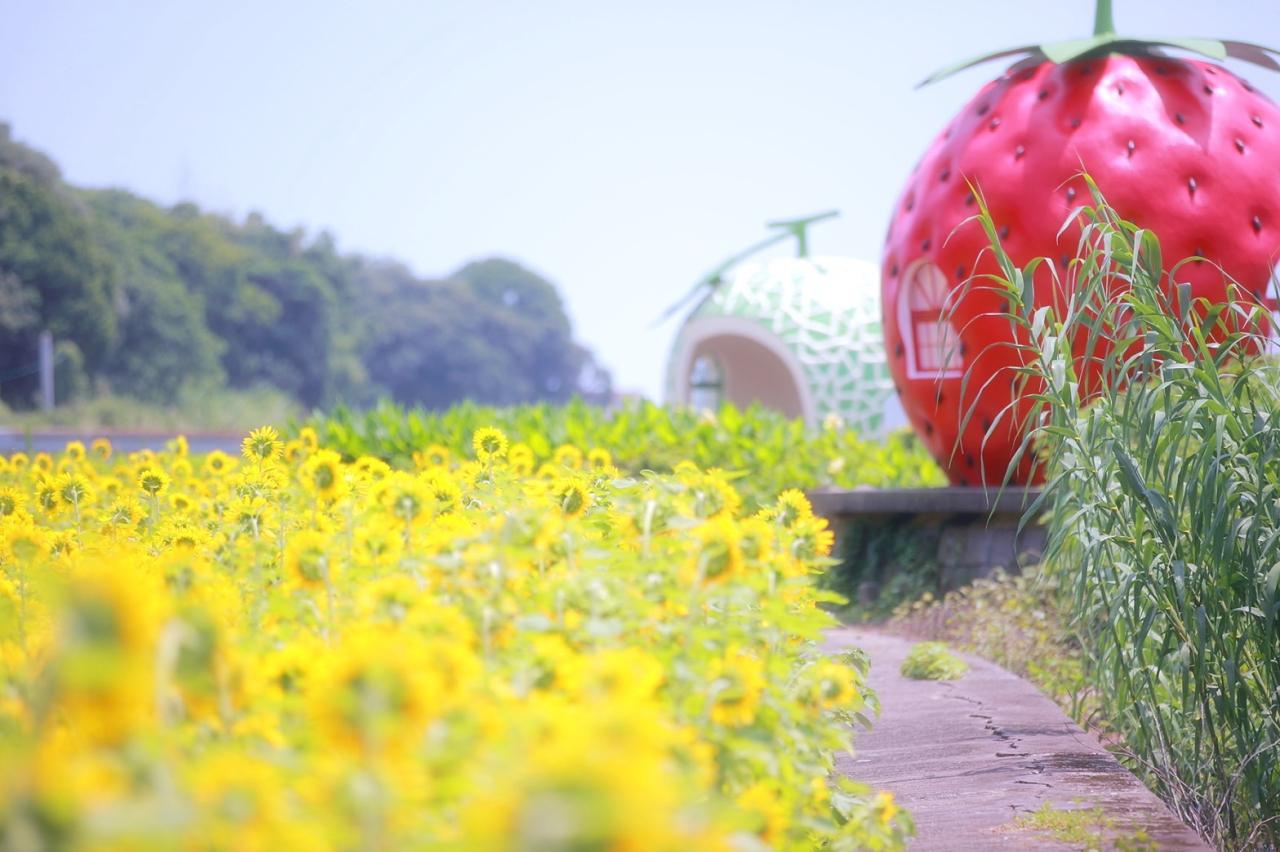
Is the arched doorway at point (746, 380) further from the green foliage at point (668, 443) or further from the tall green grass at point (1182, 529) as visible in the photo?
the tall green grass at point (1182, 529)

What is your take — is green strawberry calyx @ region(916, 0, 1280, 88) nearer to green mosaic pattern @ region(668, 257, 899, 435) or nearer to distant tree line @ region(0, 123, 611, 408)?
green mosaic pattern @ region(668, 257, 899, 435)

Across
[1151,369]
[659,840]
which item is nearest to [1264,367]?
[1151,369]

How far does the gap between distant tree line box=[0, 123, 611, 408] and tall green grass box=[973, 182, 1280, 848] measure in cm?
3474

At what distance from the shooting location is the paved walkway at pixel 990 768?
279 centimetres

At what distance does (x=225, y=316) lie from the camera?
168 feet

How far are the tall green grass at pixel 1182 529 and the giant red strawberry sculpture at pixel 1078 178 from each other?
2817 mm

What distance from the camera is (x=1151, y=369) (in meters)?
3.59

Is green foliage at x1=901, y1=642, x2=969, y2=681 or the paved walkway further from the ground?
the paved walkway

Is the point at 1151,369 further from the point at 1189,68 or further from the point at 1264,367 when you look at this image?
the point at 1189,68

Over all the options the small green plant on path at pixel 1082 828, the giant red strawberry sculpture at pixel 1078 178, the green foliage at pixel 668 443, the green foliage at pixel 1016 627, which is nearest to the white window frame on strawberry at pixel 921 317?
the giant red strawberry sculpture at pixel 1078 178

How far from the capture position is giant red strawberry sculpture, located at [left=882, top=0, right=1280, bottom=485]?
667 centimetres

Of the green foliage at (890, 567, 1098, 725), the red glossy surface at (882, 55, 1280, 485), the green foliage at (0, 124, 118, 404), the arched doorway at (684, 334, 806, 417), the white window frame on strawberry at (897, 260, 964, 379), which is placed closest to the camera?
the green foliage at (890, 567, 1098, 725)

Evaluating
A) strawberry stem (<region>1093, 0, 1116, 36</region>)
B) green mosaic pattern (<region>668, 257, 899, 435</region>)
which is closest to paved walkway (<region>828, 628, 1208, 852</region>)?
strawberry stem (<region>1093, 0, 1116, 36</region>)

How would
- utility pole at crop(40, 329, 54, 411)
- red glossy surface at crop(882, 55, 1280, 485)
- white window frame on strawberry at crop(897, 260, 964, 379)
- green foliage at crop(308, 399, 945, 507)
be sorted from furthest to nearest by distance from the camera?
utility pole at crop(40, 329, 54, 411)
green foliage at crop(308, 399, 945, 507)
white window frame on strawberry at crop(897, 260, 964, 379)
red glossy surface at crop(882, 55, 1280, 485)
